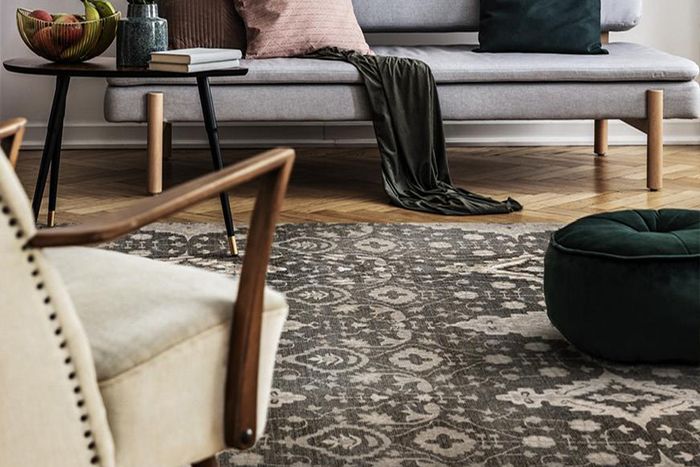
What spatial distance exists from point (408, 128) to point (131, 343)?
2982 mm

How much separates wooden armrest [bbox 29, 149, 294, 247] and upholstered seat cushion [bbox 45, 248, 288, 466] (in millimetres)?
103

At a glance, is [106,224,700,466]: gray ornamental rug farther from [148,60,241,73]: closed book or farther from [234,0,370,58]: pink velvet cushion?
[234,0,370,58]: pink velvet cushion

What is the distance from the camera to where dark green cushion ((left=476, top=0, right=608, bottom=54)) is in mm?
4477

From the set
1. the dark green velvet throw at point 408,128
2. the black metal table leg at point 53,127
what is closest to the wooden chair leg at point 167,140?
the dark green velvet throw at point 408,128

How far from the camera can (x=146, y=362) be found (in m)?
1.25

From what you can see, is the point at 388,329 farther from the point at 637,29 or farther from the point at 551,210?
the point at 637,29

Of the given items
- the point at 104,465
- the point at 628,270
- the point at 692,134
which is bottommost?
the point at 692,134

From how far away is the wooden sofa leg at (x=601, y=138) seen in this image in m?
5.16

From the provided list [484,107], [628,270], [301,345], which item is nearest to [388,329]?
[301,345]

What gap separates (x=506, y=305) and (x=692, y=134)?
3.02 m

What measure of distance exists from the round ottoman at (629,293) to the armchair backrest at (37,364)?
1302 mm

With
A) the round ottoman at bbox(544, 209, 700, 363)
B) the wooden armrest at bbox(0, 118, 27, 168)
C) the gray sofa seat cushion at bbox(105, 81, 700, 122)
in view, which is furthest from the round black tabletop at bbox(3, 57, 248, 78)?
the wooden armrest at bbox(0, 118, 27, 168)

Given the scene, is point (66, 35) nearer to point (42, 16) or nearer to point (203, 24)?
point (42, 16)

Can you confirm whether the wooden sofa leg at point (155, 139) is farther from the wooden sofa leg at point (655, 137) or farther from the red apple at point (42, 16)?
the wooden sofa leg at point (655, 137)
